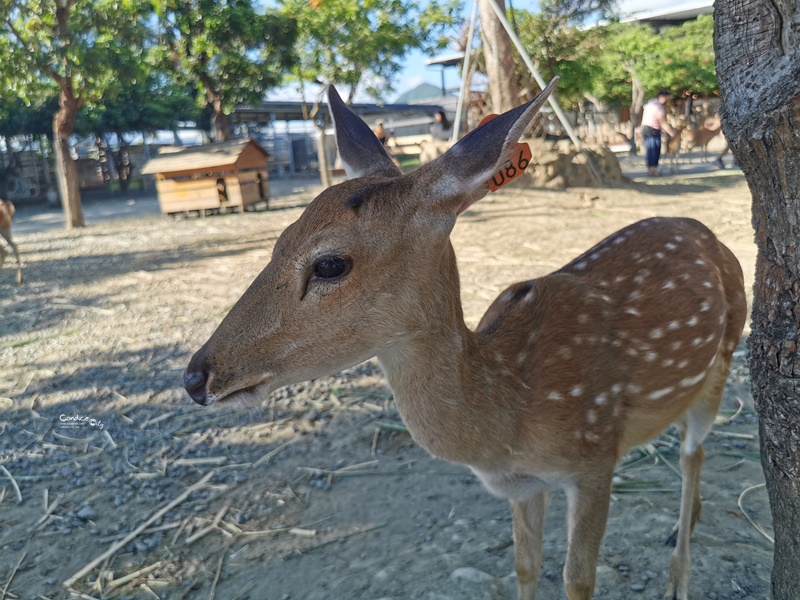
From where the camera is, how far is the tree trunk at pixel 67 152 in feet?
41.8

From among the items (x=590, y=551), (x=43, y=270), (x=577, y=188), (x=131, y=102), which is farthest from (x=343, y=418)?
(x=131, y=102)

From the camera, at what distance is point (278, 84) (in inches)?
A: 651

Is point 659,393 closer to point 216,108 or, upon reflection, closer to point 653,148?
point 653,148

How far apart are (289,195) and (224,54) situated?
4.52m

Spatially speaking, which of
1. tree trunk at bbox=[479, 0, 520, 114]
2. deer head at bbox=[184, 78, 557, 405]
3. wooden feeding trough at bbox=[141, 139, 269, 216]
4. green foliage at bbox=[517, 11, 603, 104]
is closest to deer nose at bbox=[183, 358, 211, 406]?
deer head at bbox=[184, 78, 557, 405]

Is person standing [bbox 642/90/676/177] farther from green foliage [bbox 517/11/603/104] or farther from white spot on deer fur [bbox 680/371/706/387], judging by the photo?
white spot on deer fur [bbox 680/371/706/387]

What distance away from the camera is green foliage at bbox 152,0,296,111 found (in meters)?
14.8

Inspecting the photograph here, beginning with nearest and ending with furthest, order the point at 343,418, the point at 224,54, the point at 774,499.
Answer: the point at 774,499 → the point at 343,418 → the point at 224,54

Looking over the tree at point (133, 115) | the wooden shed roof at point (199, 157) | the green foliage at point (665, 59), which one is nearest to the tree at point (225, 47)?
the wooden shed roof at point (199, 157)

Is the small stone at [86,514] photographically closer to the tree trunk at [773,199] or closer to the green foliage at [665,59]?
the tree trunk at [773,199]

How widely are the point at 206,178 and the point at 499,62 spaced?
6445 millimetres

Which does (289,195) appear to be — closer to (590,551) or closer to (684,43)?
(684,43)

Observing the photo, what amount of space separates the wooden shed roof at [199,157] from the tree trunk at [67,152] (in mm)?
1454

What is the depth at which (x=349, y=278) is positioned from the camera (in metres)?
2.01
